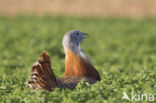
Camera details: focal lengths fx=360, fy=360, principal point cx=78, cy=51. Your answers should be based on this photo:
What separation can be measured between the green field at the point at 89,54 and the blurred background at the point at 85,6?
3886mm

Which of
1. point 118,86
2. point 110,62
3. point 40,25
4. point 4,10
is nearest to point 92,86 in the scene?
point 118,86

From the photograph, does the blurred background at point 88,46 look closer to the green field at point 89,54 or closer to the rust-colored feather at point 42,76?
the green field at point 89,54

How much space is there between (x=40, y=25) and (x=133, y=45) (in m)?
4.53

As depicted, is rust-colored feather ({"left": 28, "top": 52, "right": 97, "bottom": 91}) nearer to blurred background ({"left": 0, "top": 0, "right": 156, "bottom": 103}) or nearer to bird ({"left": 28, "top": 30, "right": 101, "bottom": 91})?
bird ({"left": 28, "top": 30, "right": 101, "bottom": 91})

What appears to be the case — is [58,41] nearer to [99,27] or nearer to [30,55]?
[30,55]

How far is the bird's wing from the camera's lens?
17.2ft

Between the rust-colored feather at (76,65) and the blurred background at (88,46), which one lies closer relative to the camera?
the blurred background at (88,46)

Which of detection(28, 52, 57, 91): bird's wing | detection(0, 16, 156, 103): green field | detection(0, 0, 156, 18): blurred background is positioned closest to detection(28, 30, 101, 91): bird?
detection(28, 52, 57, 91): bird's wing

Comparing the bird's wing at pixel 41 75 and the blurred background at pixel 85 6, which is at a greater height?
the blurred background at pixel 85 6

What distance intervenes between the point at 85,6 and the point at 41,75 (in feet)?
58.6

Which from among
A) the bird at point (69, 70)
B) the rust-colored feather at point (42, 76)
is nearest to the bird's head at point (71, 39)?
the bird at point (69, 70)

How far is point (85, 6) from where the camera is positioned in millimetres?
22781

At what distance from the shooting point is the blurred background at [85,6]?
21.6m

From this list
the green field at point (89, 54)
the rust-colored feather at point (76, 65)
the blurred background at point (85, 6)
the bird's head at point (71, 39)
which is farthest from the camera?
the blurred background at point (85, 6)
